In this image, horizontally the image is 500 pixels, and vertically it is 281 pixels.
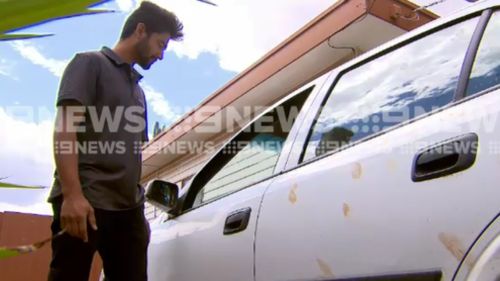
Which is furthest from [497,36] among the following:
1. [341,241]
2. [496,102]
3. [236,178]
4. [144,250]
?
[144,250]

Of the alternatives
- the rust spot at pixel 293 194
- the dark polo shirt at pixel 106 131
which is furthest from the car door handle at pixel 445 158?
the dark polo shirt at pixel 106 131

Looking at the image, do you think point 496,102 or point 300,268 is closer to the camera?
point 496,102

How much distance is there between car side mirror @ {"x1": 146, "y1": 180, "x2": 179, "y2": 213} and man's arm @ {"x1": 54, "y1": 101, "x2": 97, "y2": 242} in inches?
30.4

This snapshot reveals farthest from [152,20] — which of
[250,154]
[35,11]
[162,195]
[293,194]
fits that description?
[35,11]

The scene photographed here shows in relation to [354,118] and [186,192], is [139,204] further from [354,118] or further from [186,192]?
[354,118]

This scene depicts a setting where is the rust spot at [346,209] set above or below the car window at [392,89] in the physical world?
below

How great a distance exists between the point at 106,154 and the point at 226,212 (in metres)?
0.52

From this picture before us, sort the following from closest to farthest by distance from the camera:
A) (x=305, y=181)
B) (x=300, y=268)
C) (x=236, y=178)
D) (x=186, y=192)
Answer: (x=300, y=268) → (x=305, y=181) → (x=236, y=178) → (x=186, y=192)

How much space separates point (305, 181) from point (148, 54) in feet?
3.15

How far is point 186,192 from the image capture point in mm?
2756

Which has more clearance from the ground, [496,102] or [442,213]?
[496,102]

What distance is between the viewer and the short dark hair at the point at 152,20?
2.35 meters

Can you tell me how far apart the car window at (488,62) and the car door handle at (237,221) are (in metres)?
0.92

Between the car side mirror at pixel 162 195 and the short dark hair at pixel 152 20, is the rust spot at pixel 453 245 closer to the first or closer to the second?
the short dark hair at pixel 152 20
